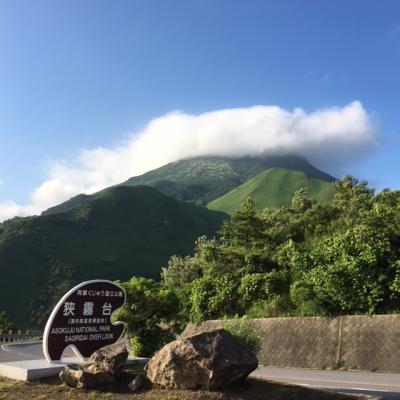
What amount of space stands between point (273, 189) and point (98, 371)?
537 feet

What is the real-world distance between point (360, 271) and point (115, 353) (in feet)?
42.6

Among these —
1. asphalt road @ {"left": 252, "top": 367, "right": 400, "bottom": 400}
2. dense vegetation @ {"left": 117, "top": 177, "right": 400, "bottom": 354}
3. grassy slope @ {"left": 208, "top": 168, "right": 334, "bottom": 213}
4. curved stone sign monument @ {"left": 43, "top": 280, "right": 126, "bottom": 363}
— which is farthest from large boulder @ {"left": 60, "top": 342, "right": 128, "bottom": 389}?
grassy slope @ {"left": 208, "top": 168, "right": 334, "bottom": 213}

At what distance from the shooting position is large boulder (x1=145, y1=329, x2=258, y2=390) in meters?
9.73

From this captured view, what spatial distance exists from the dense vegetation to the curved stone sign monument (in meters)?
2.61

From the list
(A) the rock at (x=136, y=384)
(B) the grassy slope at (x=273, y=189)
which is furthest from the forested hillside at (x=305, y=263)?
(B) the grassy slope at (x=273, y=189)

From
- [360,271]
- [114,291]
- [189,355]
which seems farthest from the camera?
[360,271]

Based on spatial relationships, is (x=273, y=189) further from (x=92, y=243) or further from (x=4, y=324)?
(x=4, y=324)

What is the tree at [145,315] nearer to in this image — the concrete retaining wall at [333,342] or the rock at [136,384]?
the concrete retaining wall at [333,342]

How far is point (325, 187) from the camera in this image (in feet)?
496

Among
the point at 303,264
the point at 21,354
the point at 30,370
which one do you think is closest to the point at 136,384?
the point at 30,370

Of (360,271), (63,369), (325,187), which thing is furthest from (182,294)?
(325,187)

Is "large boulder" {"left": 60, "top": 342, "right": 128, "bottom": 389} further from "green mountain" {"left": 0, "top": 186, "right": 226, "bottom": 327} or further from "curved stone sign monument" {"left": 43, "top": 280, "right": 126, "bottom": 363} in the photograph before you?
"green mountain" {"left": 0, "top": 186, "right": 226, "bottom": 327}

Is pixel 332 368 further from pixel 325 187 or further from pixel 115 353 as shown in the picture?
pixel 325 187

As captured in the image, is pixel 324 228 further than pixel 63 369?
Yes
